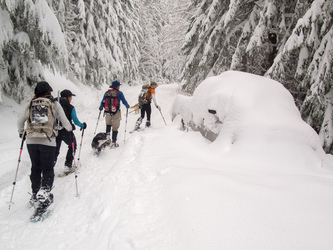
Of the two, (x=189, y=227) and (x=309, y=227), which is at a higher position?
(x=309, y=227)

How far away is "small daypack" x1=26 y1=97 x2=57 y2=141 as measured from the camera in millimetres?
3086

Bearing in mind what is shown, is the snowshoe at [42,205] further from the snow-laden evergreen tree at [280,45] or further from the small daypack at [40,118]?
the snow-laden evergreen tree at [280,45]

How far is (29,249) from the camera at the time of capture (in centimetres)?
240

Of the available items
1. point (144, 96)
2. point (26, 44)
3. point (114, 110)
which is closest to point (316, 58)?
point (144, 96)

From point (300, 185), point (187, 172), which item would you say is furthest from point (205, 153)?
point (300, 185)

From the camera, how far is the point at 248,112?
4.52 meters

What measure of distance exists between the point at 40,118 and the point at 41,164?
33.0 inches

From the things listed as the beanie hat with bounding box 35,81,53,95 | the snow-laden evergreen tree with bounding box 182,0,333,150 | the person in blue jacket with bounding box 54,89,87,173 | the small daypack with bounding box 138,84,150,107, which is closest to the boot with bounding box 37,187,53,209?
the person in blue jacket with bounding box 54,89,87,173

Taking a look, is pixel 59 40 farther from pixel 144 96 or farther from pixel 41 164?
pixel 41 164

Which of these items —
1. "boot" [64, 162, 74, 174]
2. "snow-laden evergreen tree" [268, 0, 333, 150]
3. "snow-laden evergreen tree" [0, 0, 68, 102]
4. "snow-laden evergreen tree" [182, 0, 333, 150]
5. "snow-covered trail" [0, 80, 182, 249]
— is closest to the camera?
"snow-covered trail" [0, 80, 182, 249]

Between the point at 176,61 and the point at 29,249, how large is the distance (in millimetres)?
17430

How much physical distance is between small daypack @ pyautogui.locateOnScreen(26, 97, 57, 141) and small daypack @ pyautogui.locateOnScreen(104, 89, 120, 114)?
3.10 metres

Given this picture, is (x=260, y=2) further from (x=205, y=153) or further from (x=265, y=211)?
(x=265, y=211)

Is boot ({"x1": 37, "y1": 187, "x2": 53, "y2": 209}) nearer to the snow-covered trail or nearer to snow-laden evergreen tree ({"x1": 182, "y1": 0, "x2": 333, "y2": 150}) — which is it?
the snow-covered trail
